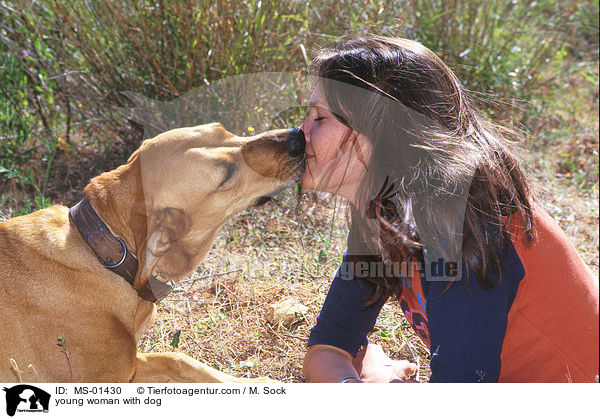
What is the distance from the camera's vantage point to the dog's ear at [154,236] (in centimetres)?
226

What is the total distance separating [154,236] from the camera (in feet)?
7.45

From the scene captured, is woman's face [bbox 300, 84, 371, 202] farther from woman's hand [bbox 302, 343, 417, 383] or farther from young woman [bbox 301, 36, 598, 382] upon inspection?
woman's hand [bbox 302, 343, 417, 383]

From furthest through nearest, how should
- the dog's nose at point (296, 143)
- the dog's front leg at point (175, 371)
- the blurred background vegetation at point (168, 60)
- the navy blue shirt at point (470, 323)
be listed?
1. the blurred background vegetation at point (168, 60)
2. the dog's front leg at point (175, 371)
3. the dog's nose at point (296, 143)
4. the navy blue shirt at point (470, 323)

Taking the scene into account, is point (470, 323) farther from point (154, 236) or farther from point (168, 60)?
point (168, 60)

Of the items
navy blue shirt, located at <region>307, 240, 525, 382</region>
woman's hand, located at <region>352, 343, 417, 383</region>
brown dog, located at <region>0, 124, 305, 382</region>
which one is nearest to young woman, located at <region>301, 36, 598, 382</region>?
navy blue shirt, located at <region>307, 240, 525, 382</region>

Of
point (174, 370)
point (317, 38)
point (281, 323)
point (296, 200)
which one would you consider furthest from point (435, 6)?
point (174, 370)

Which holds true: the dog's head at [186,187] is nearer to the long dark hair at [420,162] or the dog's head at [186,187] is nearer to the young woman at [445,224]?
the young woman at [445,224]

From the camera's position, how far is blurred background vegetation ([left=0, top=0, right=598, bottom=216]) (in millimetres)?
4004

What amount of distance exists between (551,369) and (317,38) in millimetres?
2933

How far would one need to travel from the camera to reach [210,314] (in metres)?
3.12

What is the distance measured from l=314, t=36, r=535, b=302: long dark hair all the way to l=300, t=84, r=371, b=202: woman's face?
4cm
